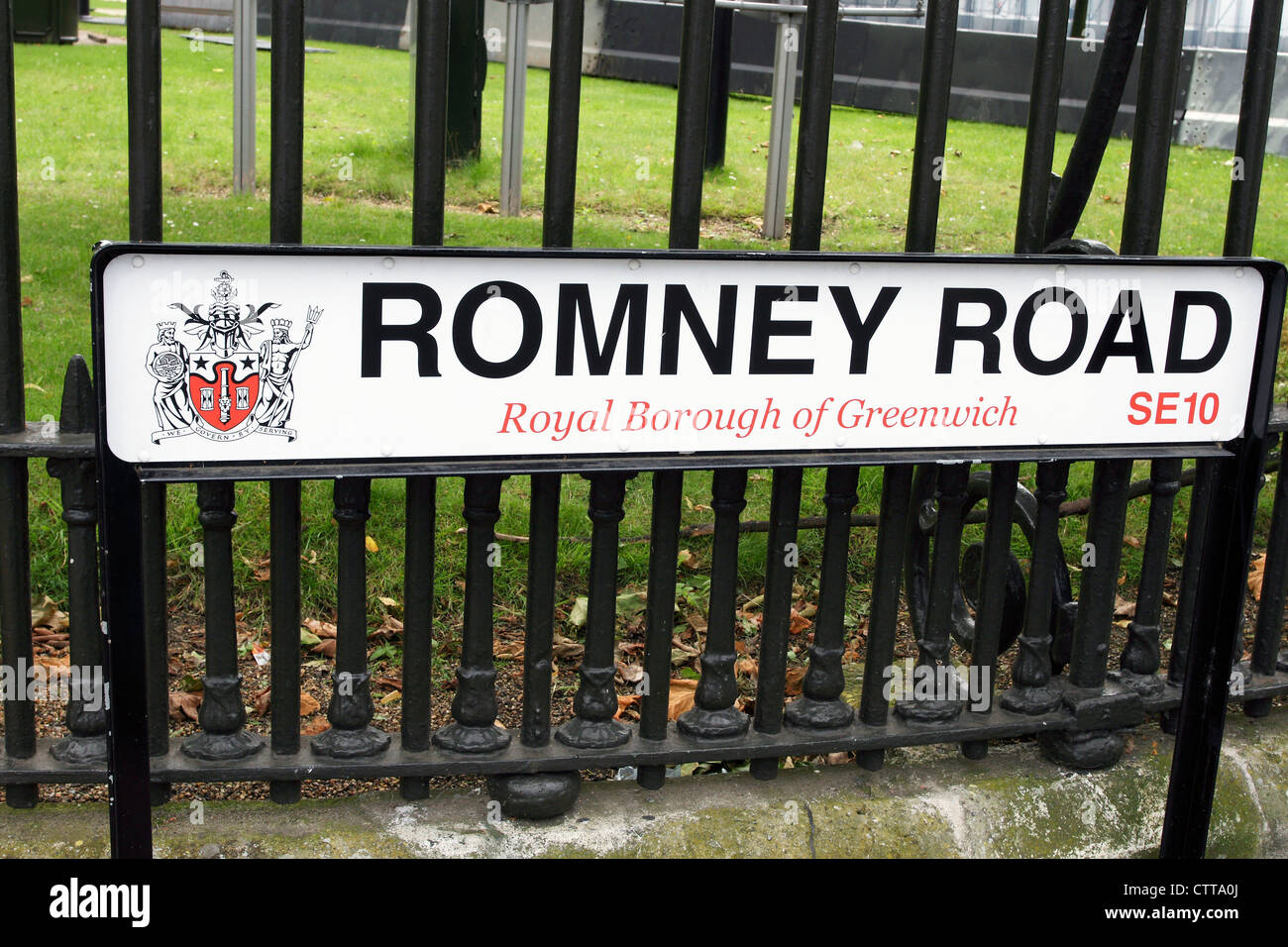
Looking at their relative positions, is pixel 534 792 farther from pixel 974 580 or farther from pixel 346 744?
pixel 974 580

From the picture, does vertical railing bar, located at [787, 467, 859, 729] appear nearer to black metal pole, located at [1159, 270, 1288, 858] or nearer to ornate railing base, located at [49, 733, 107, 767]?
black metal pole, located at [1159, 270, 1288, 858]

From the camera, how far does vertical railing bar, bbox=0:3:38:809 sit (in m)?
2.45

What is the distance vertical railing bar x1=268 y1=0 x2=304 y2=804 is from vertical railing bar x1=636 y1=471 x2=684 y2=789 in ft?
2.41

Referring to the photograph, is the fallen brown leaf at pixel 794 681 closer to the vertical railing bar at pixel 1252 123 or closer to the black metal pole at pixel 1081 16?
the vertical railing bar at pixel 1252 123

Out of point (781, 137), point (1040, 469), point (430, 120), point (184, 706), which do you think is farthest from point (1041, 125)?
point (781, 137)

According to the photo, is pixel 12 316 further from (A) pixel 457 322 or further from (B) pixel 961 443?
(B) pixel 961 443

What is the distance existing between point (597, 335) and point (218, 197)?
6141mm

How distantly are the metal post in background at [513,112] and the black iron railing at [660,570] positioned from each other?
203 inches

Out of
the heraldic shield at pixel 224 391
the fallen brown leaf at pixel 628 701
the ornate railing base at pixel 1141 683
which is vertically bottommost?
the fallen brown leaf at pixel 628 701

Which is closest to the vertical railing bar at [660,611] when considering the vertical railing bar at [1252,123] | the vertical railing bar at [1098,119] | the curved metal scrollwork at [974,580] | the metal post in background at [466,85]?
the curved metal scrollwork at [974,580]

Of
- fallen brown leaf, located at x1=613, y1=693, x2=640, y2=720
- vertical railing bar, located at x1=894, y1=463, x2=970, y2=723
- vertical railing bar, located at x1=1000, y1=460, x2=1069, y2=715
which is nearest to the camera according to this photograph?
vertical railing bar, located at x1=894, y1=463, x2=970, y2=723

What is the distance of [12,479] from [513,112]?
5739mm

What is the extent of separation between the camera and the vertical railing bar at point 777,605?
9.45 ft

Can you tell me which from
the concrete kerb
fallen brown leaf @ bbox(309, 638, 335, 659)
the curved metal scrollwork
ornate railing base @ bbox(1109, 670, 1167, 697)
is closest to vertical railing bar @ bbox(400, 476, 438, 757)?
the concrete kerb
